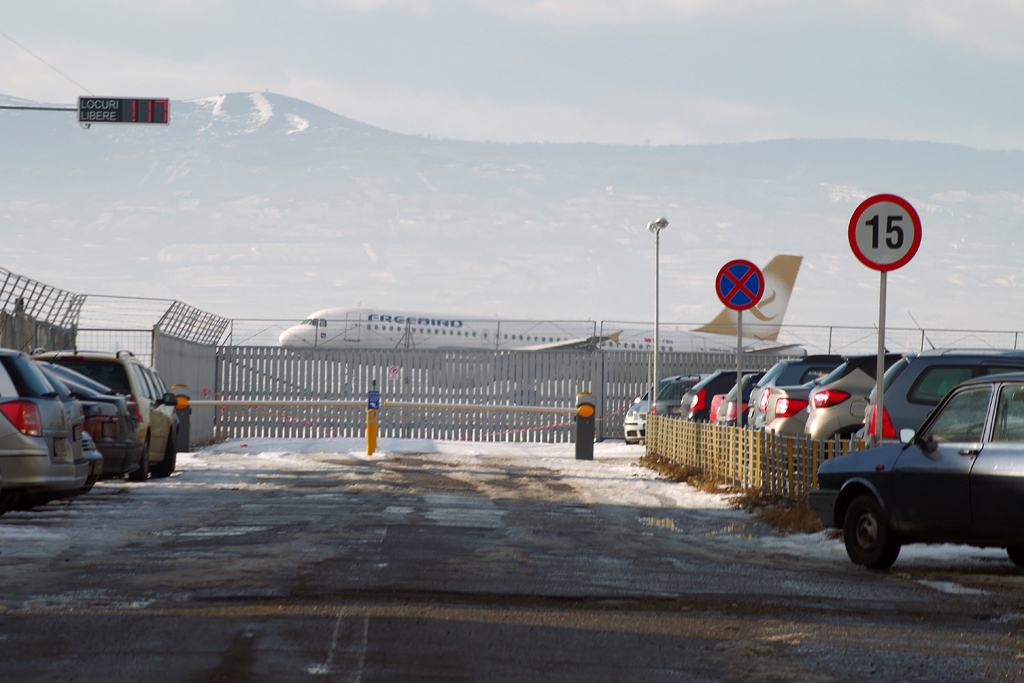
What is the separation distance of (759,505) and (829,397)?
1.34 meters

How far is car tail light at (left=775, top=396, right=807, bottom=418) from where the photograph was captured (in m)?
13.3

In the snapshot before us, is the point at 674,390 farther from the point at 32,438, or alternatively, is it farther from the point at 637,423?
the point at 32,438

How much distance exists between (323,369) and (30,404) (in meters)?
21.8

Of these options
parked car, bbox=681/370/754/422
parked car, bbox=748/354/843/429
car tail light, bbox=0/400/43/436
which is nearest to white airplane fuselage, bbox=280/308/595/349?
parked car, bbox=681/370/754/422

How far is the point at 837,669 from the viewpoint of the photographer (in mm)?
4730

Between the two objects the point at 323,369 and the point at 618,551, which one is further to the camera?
the point at 323,369

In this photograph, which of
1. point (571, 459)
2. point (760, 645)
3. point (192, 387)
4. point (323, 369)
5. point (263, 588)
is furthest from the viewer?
point (323, 369)

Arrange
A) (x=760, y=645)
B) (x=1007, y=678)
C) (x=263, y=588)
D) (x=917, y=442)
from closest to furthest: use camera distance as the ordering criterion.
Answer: (x=1007, y=678), (x=760, y=645), (x=263, y=588), (x=917, y=442)

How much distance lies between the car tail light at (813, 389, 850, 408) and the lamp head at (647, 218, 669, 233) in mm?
19780

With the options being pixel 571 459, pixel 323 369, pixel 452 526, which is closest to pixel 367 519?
pixel 452 526

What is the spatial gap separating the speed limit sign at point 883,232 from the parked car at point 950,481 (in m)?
2.30

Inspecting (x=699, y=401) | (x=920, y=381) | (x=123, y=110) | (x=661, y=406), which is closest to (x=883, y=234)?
(x=920, y=381)

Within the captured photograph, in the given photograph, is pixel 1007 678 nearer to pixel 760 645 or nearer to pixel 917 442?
pixel 760 645

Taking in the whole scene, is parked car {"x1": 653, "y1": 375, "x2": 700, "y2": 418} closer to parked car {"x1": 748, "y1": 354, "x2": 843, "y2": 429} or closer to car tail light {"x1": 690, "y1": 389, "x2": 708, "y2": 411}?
car tail light {"x1": 690, "y1": 389, "x2": 708, "y2": 411}
